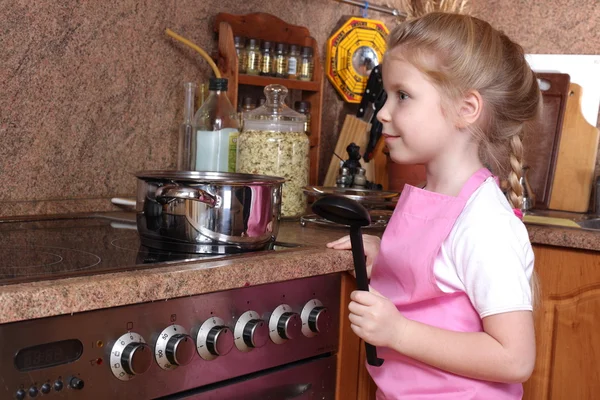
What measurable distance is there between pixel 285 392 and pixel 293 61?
3.14 ft

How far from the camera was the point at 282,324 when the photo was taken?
1.14 meters

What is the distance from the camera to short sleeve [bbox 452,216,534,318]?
1.00 m

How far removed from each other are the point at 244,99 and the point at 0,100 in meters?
0.56

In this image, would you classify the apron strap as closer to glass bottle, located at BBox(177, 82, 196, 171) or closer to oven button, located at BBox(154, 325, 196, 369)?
oven button, located at BBox(154, 325, 196, 369)

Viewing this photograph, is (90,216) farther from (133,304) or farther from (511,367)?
(511,367)

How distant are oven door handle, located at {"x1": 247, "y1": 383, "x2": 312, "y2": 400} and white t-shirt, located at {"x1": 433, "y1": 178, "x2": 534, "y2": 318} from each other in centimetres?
29

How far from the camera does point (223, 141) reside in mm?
1687

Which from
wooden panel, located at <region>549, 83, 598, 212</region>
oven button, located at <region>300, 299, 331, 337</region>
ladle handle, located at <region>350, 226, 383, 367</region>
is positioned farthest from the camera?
wooden panel, located at <region>549, 83, 598, 212</region>

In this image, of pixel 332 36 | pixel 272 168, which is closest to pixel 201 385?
pixel 272 168

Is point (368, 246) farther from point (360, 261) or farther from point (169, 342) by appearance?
point (169, 342)

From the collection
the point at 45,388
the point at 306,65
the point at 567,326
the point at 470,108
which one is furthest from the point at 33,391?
the point at 306,65

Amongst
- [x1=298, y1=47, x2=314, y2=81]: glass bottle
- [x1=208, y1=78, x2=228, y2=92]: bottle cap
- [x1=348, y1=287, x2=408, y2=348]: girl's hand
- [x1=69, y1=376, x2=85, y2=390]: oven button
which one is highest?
[x1=298, y1=47, x2=314, y2=81]: glass bottle

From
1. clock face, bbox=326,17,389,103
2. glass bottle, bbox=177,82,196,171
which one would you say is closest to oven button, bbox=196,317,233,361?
glass bottle, bbox=177,82,196,171

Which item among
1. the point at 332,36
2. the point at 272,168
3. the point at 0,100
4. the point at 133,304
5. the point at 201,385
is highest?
the point at 332,36
